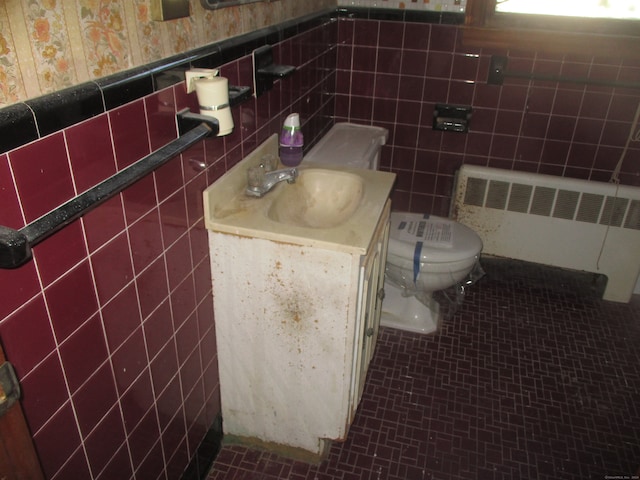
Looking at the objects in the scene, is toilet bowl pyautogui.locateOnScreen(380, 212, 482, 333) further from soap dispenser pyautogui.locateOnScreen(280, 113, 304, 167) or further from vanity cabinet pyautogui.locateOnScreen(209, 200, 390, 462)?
soap dispenser pyautogui.locateOnScreen(280, 113, 304, 167)

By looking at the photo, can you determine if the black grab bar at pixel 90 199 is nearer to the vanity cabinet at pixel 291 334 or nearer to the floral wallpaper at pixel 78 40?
the floral wallpaper at pixel 78 40

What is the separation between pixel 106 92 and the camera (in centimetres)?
98

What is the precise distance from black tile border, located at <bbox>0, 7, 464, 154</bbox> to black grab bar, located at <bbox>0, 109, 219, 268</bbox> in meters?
0.11

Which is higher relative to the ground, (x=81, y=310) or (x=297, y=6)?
(x=297, y=6)

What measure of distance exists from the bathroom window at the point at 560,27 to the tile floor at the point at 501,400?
1200 mm

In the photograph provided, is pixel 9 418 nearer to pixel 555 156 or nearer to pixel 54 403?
pixel 54 403

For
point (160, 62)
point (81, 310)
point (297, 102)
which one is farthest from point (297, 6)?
point (81, 310)

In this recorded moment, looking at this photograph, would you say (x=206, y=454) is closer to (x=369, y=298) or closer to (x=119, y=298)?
(x=369, y=298)

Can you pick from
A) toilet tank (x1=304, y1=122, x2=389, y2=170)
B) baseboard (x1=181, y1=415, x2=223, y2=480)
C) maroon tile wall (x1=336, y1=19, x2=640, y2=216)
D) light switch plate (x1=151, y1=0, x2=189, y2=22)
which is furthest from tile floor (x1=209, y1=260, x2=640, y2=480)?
light switch plate (x1=151, y1=0, x2=189, y2=22)

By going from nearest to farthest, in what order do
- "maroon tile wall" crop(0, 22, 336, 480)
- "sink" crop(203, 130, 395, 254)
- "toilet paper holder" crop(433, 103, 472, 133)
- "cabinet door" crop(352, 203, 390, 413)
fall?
"maroon tile wall" crop(0, 22, 336, 480) < "sink" crop(203, 130, 395, 254) < "cabinet door" crop(352, 203, 390, 413) < "toilet paper holder" crop(433, 103, 472, 133)

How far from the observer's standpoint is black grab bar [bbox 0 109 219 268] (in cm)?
67

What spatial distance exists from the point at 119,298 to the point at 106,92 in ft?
1.43

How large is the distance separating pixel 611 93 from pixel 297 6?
1.54 m

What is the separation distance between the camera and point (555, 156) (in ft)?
8.79
